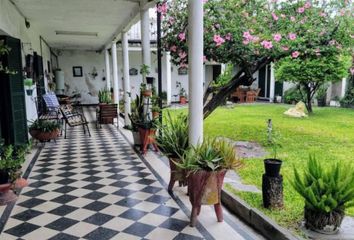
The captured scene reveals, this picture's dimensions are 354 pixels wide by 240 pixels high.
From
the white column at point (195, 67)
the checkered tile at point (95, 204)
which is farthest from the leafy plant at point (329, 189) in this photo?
the white column at point (195, 67)

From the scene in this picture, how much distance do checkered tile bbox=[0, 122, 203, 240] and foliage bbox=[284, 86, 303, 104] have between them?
1058 cm

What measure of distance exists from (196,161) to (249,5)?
3.34m

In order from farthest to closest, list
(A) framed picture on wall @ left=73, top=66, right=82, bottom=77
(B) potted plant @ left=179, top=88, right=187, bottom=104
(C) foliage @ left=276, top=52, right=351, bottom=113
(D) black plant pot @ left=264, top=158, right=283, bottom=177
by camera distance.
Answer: (B) potted plant @ left=179, top=88, right=187, bottom=104
(A) framed picture on wall @ left=73, top=66, right=82, bottom=77
(C) foliage @ left=276, top=52, right=351, bottom=113
(D) black plant pot @ left=264, top=158, right=283, bottom=177

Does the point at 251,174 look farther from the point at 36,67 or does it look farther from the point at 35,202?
the point at 36,67

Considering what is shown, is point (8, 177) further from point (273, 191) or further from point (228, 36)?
point (228, 36)

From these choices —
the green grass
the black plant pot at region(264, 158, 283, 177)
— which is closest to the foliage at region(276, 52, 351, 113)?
the green grass

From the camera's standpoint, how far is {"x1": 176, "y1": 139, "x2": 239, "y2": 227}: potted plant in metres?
2.84

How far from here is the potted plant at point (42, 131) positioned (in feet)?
21.3

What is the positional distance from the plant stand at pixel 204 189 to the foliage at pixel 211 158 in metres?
0.06

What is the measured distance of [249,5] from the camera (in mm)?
5121

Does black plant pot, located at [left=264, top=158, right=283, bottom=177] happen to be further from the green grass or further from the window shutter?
the window shutter

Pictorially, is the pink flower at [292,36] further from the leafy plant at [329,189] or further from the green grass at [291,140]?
the leafy plant at [329,189]

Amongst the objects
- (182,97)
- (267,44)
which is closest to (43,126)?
(267,44)

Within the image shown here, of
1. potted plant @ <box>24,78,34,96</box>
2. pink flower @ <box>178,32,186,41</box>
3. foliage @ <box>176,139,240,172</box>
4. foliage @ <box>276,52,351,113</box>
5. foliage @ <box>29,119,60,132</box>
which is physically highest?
pink flower @ <box>178,32,186,41</box>
